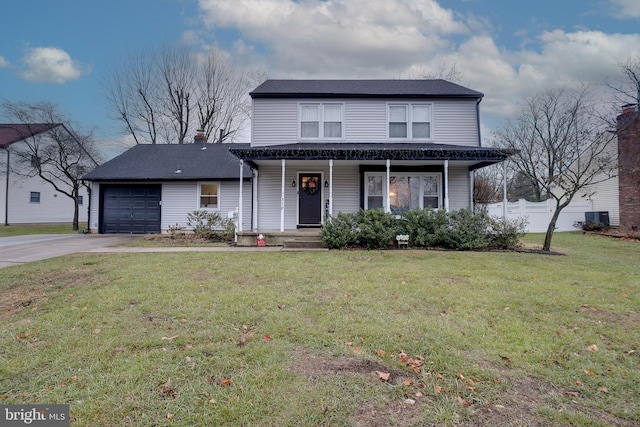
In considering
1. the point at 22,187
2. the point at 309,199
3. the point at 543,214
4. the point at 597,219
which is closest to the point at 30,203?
the point at 22,187

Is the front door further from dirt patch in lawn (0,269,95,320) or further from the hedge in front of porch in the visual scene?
dirt patch in lawn (0,269,95,320)

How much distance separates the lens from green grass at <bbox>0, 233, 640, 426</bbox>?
229 centimetres

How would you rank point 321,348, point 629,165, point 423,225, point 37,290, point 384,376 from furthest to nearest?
point 629,165
point 423,225
point 37,290
point 321,348
point 384,376

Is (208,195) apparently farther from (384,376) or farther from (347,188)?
(384,376)

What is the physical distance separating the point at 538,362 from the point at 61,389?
405 centimetres

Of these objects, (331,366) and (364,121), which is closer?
(331,366)

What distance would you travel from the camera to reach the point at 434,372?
2773 millimetres

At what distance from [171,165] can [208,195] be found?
2.79m

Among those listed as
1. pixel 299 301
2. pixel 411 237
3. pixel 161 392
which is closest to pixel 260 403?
pixel 161 392

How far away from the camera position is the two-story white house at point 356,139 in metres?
13.0

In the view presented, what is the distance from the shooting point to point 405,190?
43.0 ft

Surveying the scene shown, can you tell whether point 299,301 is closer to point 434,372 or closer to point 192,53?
point 434,372

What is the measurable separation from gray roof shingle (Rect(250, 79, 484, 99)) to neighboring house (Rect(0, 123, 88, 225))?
16.9 m
